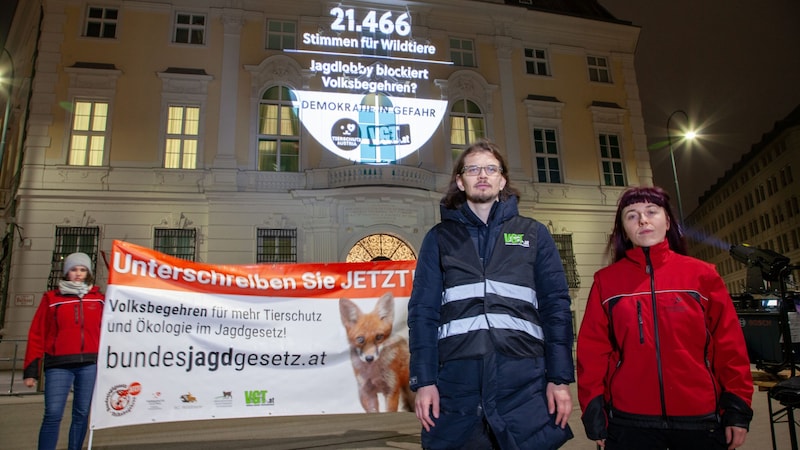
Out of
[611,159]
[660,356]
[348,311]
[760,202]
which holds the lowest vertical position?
[660,356]

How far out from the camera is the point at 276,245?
51.5 feet

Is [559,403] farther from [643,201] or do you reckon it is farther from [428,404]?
[643,201]

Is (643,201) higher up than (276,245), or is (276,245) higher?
(276,245)

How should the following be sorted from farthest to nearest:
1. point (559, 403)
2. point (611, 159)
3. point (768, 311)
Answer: point (611, 159), point (768, 311), point (559, 403)

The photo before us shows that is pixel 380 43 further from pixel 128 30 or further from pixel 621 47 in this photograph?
pixel 621 47

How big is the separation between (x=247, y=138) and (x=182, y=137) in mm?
2117

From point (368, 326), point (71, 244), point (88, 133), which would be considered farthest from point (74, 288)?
point (88, 133)

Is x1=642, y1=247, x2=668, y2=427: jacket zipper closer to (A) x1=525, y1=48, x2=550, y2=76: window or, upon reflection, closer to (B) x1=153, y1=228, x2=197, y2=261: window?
(B) x1=153, y1=228, x2=197, y2=261: window

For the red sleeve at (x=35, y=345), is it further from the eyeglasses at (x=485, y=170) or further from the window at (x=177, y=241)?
the window at (x=177, y=241)

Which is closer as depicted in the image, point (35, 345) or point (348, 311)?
point (35, 345)

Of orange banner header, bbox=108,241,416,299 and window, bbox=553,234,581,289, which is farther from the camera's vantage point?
window, bbox=553,234,581,289

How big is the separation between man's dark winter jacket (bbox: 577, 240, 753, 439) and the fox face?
10.8 ft

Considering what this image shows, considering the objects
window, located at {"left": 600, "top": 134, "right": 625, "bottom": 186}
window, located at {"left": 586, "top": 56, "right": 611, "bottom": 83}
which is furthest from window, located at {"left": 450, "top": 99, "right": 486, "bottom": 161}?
window, located at {"left": 586, "top": 56, "right": 611, "bottom": 83}

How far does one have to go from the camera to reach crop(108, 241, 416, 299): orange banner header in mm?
5043
